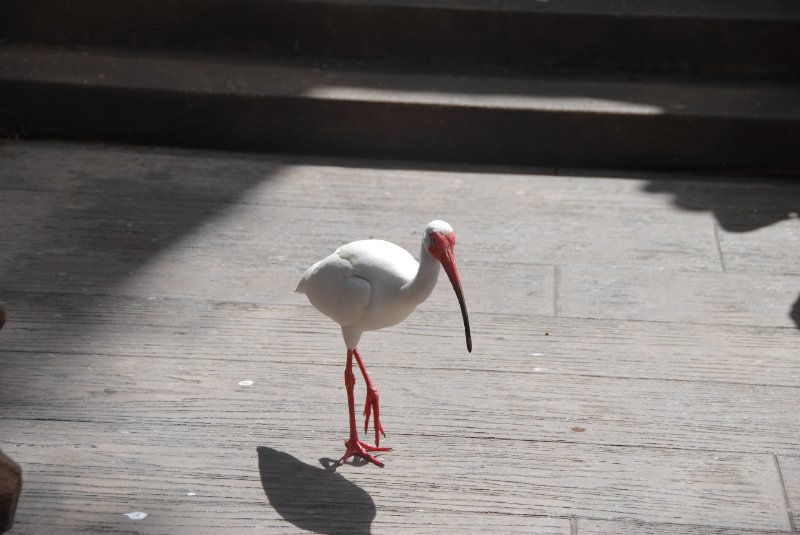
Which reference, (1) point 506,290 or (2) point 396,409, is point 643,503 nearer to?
(2) point 396,409

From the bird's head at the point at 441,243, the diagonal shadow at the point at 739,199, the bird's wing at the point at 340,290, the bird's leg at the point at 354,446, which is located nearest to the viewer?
the bird's head at the point at 441,243

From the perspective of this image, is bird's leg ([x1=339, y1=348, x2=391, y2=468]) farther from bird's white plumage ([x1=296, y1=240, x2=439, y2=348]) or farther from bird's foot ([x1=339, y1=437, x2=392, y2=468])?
bird's white plumage ([x1=296, y1=240, x2=439, y2=348])

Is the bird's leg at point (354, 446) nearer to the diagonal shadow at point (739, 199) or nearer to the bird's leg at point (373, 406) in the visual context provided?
the bird's leg at point (373, 406)

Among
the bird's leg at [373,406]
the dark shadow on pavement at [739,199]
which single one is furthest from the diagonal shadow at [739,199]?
the bird's leg at [373,406]

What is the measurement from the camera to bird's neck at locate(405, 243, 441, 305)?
8.47ft

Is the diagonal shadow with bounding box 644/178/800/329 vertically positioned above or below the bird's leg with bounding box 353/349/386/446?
below

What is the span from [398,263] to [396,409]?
0.57m

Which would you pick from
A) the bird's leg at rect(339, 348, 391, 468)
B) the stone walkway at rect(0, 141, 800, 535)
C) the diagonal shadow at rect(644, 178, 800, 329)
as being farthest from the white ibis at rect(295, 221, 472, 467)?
the diagonal shadow at rect(644, 178, 800, 329)

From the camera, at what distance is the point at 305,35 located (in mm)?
5262

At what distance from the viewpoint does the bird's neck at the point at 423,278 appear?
8.47 feet

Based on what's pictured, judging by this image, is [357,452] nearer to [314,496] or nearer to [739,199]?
[314,496]

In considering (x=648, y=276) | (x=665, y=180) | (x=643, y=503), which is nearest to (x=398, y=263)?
(x=643, y=503)

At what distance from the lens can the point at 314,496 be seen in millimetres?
2701

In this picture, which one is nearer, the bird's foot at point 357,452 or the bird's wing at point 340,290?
the bird's wing at point 340,290
